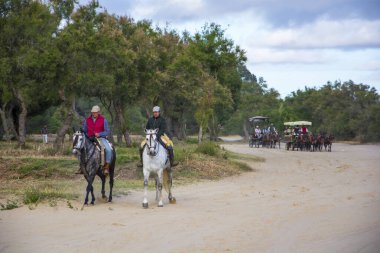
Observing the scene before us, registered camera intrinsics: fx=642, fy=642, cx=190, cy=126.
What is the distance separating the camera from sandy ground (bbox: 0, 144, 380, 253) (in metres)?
11.1

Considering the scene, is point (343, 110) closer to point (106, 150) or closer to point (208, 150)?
point (208, 150)

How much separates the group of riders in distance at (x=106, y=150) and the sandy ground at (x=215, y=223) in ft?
2.79

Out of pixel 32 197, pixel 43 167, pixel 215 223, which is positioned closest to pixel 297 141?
pixel 43 167

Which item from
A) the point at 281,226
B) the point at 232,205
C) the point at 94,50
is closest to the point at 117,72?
the point at 94,50

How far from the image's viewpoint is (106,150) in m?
17.1

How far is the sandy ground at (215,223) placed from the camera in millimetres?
11078

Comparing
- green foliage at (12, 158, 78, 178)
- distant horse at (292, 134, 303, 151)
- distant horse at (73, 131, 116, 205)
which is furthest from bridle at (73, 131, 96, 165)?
distant horse at (292, 134, 303, 151)

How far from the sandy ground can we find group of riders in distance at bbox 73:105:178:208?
850 millimetres

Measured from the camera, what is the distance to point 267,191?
19797 mm

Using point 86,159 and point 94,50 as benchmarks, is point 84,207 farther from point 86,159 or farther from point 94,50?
point 94,50

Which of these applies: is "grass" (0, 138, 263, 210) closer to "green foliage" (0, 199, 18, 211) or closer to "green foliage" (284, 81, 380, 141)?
"green foliage" (0, 199, 18, 211)

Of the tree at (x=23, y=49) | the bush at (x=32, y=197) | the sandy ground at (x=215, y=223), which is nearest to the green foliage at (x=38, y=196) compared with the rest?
the bush at (x=32, y=197)

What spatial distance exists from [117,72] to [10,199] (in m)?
21.9

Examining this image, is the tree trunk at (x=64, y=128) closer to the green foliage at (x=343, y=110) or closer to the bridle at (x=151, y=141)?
the bridle at (x=151, y=141)
